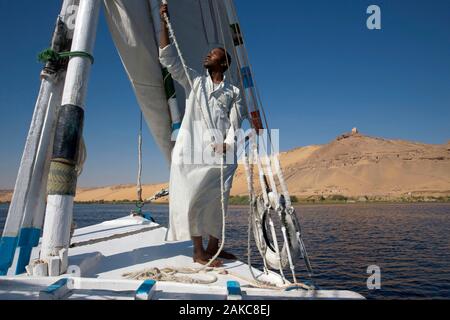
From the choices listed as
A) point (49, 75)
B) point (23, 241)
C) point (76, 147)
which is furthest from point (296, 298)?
point (49, 75)

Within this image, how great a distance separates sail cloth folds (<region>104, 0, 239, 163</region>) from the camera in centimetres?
384

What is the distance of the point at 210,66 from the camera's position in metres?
3.41

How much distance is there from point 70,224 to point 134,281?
89cm

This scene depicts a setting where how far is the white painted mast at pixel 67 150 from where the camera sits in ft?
8.28

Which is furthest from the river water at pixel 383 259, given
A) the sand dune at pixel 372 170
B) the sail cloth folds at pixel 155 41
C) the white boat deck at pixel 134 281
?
the sand dune at pixel 372 170

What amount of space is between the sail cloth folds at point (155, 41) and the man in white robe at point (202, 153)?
82cm

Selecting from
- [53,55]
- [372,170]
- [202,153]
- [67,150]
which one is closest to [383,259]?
[202,153]

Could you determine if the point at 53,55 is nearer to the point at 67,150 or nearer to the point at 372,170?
the point at 67,150

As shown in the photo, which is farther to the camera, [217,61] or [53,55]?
[217,61]

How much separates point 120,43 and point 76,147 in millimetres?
1746

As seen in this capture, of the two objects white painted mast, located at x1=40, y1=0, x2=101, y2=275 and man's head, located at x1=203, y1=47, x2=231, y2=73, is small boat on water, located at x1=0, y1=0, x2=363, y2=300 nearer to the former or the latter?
white painted mast, located at x1=40, y1=0, x2=101, y2=275

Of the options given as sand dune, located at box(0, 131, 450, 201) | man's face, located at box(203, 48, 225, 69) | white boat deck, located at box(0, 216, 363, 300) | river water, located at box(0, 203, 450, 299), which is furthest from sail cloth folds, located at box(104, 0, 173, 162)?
sand dune, located at box(0, 131, 450, 201)

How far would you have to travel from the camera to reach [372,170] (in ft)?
188
